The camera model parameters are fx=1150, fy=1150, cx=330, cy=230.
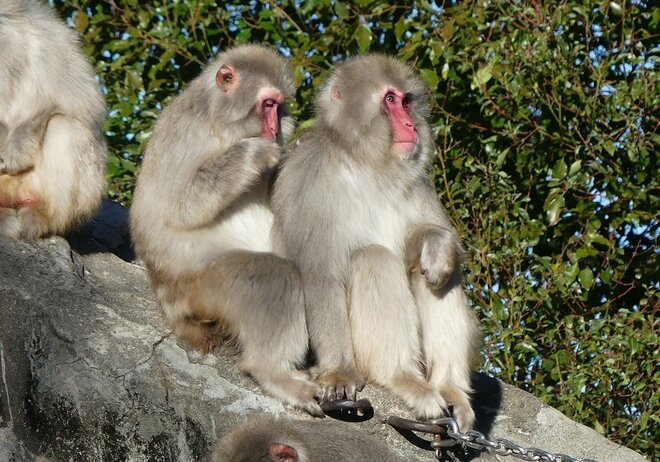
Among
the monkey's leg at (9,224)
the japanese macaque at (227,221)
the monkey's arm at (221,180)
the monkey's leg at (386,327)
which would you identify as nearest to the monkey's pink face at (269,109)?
the japanese macaque at (227,221)

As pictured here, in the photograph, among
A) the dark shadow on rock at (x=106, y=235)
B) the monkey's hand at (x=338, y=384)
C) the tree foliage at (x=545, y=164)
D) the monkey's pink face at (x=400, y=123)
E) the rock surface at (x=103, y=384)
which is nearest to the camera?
the rock surface at (x=103, y=384)

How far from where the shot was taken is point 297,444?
4.67 meters

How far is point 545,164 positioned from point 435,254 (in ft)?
8.14

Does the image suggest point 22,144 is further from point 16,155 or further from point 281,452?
point 281,452

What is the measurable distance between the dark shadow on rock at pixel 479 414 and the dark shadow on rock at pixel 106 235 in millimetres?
2085

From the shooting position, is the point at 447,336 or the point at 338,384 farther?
the point at 447,336

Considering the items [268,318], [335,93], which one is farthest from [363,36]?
[268,318]

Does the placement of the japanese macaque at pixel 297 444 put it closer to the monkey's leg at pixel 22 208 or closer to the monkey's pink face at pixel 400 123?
the monkey's pink face at pixel 400 123

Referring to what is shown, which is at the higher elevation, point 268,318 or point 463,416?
point 268,318

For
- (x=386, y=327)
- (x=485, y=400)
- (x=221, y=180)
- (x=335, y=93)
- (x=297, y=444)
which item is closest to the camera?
(x=297, y=444)

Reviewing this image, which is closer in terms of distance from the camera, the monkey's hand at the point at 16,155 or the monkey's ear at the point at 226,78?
the monkey's ear at the point at 226,78

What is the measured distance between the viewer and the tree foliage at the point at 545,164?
7.04 meters

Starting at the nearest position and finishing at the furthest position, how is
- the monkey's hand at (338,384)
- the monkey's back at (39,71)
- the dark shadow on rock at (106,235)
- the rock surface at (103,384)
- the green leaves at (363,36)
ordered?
the rock surface at (103,384) → the monkey's hand at (338,384) → the monkey's back at (39,71) → the dark shadow on rock at (106,235) → the green leaves at (363,36)

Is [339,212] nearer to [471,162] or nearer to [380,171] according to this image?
[380,171]
